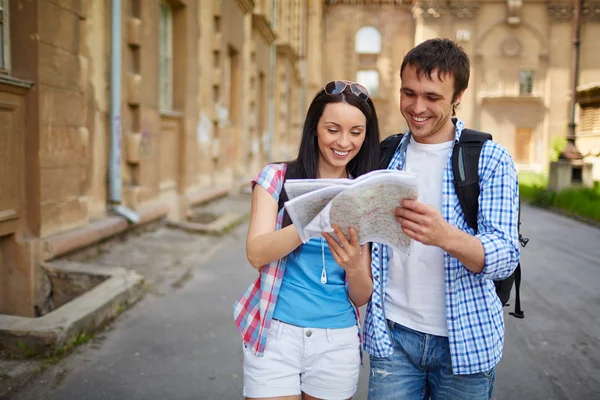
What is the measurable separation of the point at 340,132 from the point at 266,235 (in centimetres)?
54

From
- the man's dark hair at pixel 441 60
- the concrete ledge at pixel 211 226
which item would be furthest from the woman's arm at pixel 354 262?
the concrete ledge at pixel 211 226

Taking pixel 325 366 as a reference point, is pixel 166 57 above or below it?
above

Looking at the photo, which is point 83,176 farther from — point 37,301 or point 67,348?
point 67,348

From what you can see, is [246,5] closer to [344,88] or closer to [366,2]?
[344,88]

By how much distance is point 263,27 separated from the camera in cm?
2070

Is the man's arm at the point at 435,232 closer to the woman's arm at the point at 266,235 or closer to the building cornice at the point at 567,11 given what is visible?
the woman's arm at the point at 266,235

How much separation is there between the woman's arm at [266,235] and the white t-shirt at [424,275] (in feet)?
1.54

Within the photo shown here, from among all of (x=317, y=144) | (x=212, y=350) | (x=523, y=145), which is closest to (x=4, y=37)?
(x=212, y=350)

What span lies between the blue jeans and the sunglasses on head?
97cm

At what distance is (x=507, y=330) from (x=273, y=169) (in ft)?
13.4

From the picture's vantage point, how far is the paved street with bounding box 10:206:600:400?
13.7 ft

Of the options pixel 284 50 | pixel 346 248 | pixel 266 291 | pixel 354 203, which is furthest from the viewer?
pixel 284 50

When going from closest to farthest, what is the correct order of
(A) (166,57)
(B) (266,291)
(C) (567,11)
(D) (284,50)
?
1. (B) (266,291)
2. (A) (166,57)
3. (D) (284,50)
4. (C) (567,11)

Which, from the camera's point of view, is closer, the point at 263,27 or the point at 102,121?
the point at 102,121
